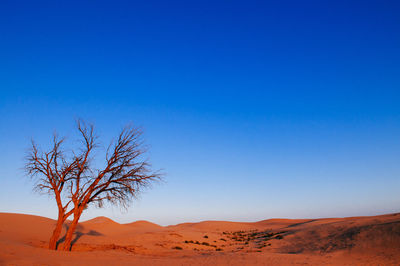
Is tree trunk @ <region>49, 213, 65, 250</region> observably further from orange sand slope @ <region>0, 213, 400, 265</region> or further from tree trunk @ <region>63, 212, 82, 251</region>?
orange sand slope @ <region>0, 213, 400, 265</region>

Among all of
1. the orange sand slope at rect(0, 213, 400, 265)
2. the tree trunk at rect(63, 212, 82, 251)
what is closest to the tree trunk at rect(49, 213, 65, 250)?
the tree trunk at rect(63, 212, 82, 251)

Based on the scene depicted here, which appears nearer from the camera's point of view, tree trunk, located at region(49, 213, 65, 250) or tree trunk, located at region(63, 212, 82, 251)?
tree trunk, located at region(49, 213, 65, 250)

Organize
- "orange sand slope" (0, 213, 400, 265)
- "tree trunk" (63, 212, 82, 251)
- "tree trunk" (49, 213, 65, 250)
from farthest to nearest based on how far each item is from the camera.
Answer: "tree trunk" (63, 212, 82, 251) → "tree trunk" (49, 213, 65, 250) → "orange sand slope" (0, 213, 400, 265)

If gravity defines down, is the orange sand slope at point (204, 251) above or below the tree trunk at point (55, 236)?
below

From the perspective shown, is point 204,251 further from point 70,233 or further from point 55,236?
point 55,236

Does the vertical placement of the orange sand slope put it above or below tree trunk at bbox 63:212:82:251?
below

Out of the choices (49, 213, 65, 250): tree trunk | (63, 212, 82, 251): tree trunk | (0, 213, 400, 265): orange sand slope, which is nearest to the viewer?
(0, 213, 400, 265): orange sand slope

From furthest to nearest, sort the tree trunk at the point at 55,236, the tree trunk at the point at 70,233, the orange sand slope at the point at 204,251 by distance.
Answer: the tree trunk at the point at 70,233 < the tree trunk at the point at 55,236 < the orange sand slope at the point at 204,251

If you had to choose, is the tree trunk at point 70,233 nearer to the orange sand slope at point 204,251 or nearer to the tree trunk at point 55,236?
the tree trunk at point 55,236

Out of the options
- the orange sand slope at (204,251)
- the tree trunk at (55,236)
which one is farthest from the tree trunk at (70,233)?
the orange sand slope at (204,251)

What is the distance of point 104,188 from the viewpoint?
1728 centimetres

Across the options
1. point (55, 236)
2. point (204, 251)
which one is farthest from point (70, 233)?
point (204, 251)

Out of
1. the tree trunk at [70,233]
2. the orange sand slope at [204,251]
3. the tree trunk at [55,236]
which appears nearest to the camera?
the orange sand slope at [204,251]

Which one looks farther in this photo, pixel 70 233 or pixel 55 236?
pixel 70 233
